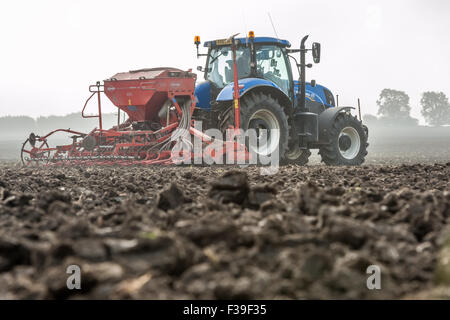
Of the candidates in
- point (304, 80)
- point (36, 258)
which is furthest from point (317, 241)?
point (304, 80)

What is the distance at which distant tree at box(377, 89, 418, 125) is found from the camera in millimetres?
89688

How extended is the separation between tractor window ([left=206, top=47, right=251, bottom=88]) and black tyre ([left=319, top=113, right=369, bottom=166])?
2.55m

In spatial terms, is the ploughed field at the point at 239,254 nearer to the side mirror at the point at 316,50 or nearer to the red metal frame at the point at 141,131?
the red metal frame at the point at 141,131

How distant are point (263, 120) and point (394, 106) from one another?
86090mm

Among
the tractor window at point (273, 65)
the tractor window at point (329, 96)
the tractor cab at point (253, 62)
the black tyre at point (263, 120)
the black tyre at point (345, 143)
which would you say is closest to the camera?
the black tyre at point (263, 120)

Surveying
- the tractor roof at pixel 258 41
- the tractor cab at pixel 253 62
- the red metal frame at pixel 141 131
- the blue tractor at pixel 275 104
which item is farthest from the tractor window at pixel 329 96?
the red metal frame at pixel 141 131

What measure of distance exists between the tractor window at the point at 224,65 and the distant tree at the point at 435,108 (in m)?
87.0

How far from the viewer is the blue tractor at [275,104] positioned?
31.5 ft

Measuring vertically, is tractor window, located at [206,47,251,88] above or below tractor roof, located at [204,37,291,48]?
below

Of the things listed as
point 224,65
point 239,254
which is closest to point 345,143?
point 224,65

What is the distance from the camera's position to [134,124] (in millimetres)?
11102

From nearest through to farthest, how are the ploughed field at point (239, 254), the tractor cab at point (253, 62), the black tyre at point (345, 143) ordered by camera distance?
the ploughed field at point (239, 254) → the tractor cab at point (253, 62) → the black tyre at point (345, 143)

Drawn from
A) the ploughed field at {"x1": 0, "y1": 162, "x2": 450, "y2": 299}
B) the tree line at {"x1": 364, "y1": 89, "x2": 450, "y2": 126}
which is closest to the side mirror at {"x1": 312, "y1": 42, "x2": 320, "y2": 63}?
the ploughed field at {"x1": 0, "y1": 162, "x2": 450, "y2": 299}

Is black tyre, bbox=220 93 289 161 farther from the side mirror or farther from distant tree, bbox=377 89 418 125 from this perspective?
distant tree, bbox=377 89 418 125
